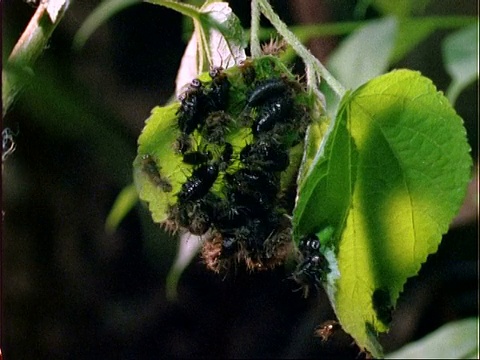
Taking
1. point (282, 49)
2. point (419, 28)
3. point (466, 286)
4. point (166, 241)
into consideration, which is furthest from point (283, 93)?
point (466, 286)

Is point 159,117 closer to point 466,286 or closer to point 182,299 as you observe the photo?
point 182,299

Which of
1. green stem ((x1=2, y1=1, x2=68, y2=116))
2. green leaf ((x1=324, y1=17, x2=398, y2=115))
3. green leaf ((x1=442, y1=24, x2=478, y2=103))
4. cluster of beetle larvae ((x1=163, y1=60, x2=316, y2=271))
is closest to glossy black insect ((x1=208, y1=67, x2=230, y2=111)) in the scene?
cluster of beetle larvae ((x1=163, y1=60, x2=316, y2=271))

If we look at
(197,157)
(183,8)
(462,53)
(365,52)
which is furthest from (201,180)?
(462,53)

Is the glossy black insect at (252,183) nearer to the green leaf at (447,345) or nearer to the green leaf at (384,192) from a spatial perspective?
the green leaf at (384,192)

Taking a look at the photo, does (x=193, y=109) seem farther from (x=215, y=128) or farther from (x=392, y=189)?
(x=392, y=189)

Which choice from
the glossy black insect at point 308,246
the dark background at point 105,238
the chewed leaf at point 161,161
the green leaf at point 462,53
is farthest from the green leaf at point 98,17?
the green leaf at point 462,53
